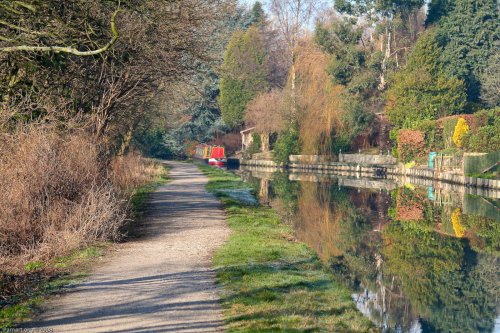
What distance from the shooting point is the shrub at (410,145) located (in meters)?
52.7

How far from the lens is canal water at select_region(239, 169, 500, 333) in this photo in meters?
13.0

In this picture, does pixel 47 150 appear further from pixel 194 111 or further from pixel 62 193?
pixel 194 111

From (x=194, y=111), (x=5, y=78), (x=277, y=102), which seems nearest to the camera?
(x=5, y=78)

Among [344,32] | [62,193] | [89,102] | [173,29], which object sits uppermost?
[344,32]

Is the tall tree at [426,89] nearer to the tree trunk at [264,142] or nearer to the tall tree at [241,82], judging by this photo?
the tree trunk at [264,142]

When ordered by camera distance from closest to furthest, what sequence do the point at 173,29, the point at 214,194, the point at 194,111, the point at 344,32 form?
the point at 173,29, the point at 214,194, the point at 344,32, the point at 194,111

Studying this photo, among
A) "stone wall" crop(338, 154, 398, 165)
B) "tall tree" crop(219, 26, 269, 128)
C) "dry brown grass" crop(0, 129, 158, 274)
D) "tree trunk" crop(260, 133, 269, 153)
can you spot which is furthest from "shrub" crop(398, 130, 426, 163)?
"dry brown grass" crop(0, 129, 158, 274)

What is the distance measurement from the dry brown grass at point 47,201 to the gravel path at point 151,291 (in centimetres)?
89

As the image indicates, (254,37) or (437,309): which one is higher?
(254,37)

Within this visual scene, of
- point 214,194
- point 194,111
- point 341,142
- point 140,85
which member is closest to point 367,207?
point 214,194

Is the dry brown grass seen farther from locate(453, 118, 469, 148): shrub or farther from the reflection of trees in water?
locate(453, 118, 469, 148): shrub

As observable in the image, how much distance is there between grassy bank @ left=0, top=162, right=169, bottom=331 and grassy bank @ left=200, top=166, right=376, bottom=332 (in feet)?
7.40

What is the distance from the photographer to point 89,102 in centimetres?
2112

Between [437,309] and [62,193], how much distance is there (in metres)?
7.56
